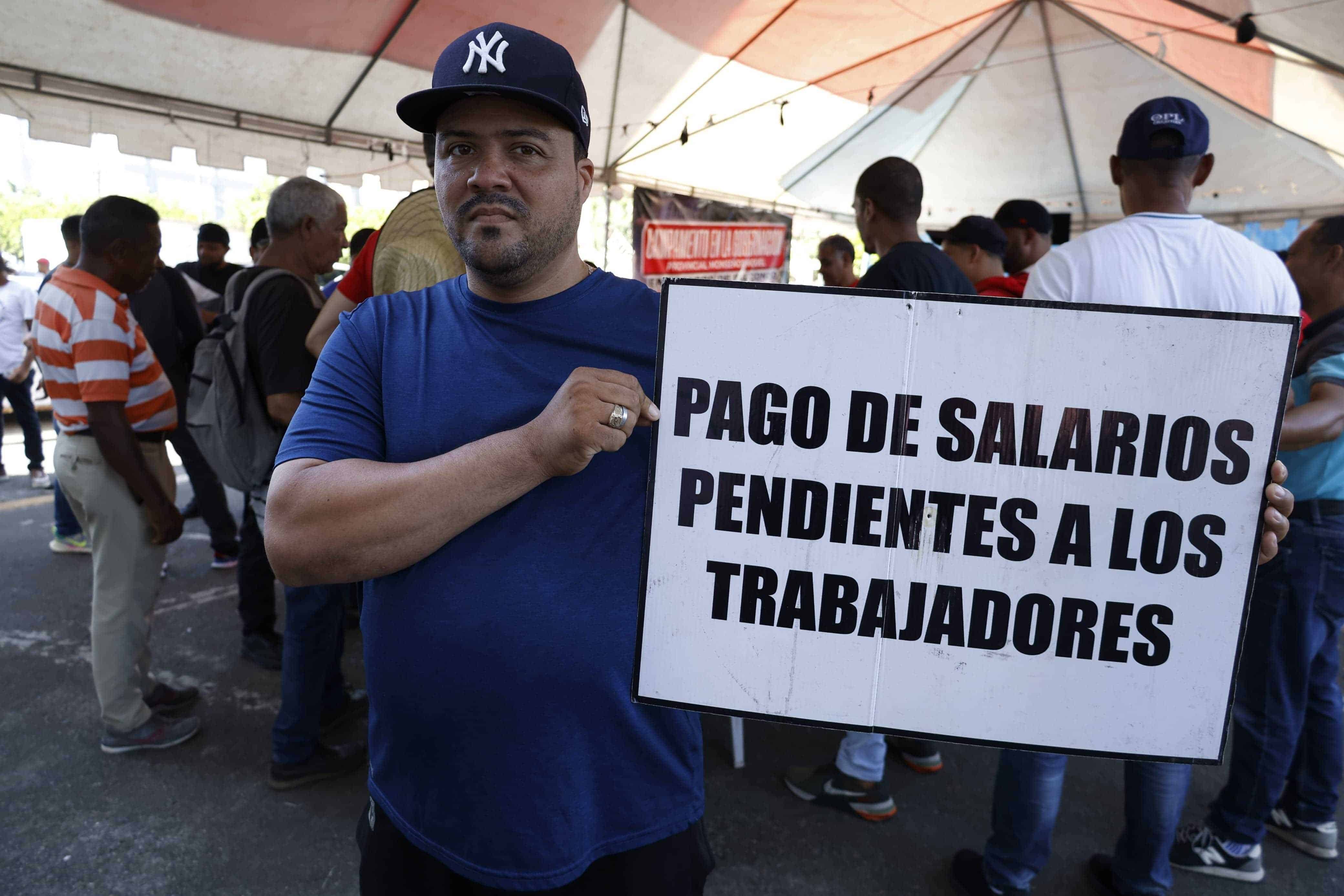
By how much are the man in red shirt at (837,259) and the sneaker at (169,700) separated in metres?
4.21

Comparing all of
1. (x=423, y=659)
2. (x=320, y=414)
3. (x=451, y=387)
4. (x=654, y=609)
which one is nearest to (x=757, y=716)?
(x=654, y=609)

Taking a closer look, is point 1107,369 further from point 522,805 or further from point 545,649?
point 522,805

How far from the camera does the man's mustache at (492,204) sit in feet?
3.92

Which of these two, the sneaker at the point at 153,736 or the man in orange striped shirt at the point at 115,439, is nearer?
the man in orange striped shirt at the point at 115,439

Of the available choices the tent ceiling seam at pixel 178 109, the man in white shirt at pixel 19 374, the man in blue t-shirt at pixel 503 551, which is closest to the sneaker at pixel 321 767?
the man in blue t-shirt at pixel 503 551

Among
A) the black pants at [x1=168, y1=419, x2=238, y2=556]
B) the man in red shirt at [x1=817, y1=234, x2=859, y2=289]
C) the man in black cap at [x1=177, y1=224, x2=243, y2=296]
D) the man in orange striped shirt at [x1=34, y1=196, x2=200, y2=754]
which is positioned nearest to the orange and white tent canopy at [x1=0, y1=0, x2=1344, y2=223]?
the man in black cap at [x1=177, y1=224, x2=243, y2=296]

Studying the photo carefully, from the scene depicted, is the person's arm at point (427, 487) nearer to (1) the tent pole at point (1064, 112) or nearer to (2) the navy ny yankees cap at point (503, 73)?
(2) the navy ny yankees cap at point (503, 73)

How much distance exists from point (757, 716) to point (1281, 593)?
2.16m

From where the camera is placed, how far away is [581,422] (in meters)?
1.03

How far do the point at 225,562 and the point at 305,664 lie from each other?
274cm

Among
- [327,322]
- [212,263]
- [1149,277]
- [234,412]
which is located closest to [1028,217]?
[1149,277]

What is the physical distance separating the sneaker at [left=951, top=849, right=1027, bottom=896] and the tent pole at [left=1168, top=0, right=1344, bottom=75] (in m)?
5.59

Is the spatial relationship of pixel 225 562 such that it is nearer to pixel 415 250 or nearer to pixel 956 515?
pixel 415 250

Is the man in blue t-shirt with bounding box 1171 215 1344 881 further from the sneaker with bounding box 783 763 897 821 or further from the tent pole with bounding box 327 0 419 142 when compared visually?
the tent pole with bounding box 327 0 419 142
